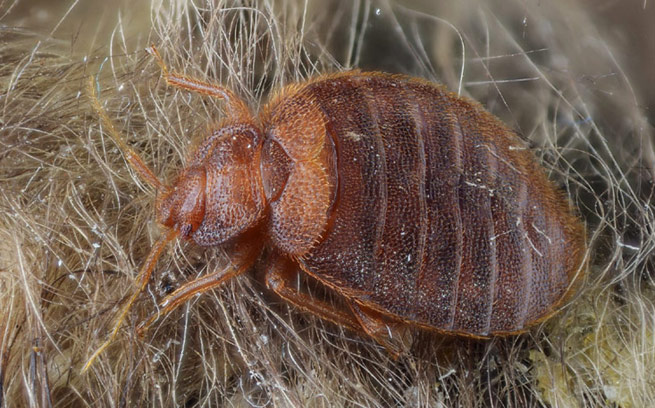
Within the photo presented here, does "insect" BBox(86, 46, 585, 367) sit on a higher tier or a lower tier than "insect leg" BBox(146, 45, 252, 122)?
lower

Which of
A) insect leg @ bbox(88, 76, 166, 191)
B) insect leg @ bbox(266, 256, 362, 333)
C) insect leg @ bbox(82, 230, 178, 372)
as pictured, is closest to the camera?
insect leg @ bbox(82, 230, 178, 372)

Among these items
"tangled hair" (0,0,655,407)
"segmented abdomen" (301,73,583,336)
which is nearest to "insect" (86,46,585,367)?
"segmented abdomen" (301,73,583,336)

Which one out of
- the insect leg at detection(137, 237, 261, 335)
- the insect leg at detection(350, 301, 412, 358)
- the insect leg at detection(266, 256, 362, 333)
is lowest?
the insect leg at detection(350, 301, 412, 358)

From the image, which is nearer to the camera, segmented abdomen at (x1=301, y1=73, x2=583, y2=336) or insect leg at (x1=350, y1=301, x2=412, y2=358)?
segmented abdomen at (x1=301, y1=73, x2=583, y2=336)

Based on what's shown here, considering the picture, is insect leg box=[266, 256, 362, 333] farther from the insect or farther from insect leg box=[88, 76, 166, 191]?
insect leg box=[88, 76, 166, 191]

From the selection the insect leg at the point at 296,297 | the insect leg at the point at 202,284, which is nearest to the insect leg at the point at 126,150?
the insect leg at the point at 202,284
